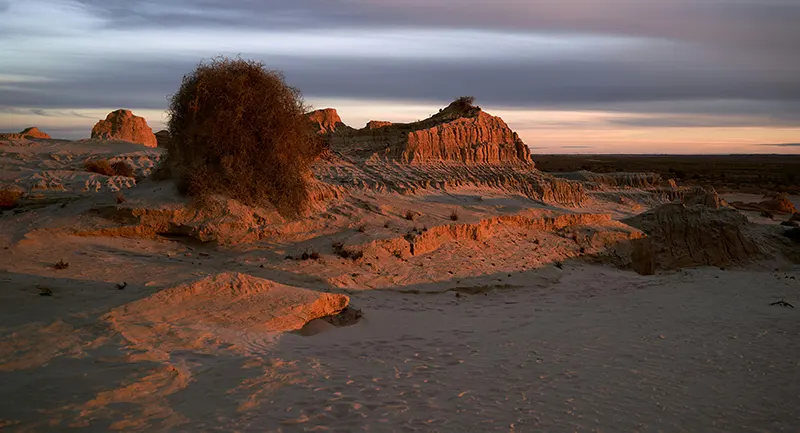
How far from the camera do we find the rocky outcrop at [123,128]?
119 feet

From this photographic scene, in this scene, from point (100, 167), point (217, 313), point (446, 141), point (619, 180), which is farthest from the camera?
point (619, 180)

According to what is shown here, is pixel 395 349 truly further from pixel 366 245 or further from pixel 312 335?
pixel 366 245

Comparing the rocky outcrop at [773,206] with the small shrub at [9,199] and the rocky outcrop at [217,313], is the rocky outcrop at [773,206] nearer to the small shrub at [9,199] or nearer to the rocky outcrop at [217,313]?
the rocky outcrop at [217,313]

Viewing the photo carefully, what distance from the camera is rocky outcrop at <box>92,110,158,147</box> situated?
119 feet

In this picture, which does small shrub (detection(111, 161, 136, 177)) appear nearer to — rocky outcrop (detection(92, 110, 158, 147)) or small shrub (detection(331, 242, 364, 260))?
rocky outcrop (detection(92, 110, 158, 147))

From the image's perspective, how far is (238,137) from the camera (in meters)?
13.2

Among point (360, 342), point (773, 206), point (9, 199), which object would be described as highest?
point (9, 199)

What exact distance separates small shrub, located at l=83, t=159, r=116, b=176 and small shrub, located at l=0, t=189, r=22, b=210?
6034 mm

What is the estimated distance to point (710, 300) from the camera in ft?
42.4

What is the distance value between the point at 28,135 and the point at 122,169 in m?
15.8

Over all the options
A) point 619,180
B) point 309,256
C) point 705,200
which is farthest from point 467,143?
point 619,180

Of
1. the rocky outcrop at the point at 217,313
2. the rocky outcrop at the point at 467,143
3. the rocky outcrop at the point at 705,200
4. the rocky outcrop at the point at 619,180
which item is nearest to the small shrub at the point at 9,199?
the rocky outcrop at the point at 217,313

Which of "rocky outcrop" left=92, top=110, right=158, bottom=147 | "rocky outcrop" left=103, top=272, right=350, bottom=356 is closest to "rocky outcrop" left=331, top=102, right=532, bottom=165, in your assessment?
"rocky outcrop" left=103, top=272, right=350, bottom=356

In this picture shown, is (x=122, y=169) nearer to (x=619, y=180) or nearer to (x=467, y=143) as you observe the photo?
(x=467, y=143)
